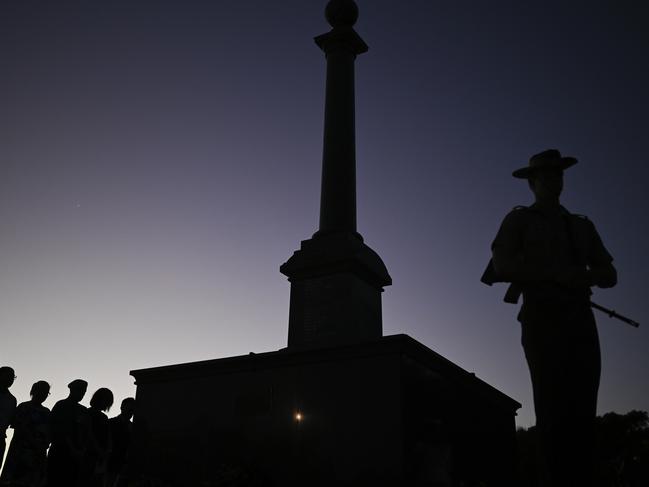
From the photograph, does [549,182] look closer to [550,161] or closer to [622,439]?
[550,161]

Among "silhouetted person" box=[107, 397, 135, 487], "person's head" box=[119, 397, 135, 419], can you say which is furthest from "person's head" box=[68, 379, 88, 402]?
"person's head" box=[119, 397, 135, 419]

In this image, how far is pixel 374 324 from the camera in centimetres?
1387

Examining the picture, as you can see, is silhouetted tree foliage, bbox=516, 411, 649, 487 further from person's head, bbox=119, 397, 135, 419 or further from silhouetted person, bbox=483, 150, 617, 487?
→ silhouetted person, bbox=483, 150, 617, 487

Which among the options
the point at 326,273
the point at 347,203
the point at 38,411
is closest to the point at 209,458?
the point at 38,411

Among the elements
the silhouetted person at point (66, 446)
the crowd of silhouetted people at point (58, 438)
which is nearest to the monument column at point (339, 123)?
the crowd of silhouetted people at point (58, 438)

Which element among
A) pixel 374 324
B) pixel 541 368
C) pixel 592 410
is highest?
pixel 374 324

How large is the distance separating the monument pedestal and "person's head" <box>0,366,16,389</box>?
3208 mm

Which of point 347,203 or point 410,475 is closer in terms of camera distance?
point 410,475

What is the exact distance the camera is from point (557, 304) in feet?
11.1

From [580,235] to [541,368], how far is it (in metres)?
0.93

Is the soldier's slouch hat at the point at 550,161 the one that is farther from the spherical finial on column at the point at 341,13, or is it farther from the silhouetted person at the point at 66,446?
the spherical finial on column at the point at 341,13

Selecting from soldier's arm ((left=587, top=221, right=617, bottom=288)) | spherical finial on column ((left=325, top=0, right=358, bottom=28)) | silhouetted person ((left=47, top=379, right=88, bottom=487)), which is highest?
spherical finial on column ((left=325, top=0, right=358, bottom=28))

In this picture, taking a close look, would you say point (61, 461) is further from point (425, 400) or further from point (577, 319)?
point (577, 319)

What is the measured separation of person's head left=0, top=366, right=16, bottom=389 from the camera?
8.10 meters
